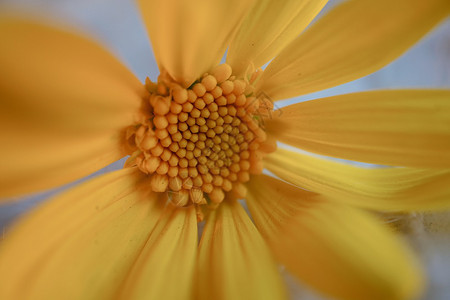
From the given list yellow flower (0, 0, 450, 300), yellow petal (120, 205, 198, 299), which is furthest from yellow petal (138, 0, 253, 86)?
yellow petal (120, 205, 198, 299)

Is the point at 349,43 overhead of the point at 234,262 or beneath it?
overhead

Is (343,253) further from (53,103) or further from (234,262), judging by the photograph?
(53,103)

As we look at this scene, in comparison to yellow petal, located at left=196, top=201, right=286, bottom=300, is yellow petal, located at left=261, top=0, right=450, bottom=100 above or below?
Result: above

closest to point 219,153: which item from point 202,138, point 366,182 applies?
point 202,138

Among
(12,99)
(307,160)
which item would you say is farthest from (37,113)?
(307,160)

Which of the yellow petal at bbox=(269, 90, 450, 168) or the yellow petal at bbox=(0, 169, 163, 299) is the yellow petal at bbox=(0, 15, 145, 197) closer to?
the yellow petal at bbox=(0, 169, 163, 299)

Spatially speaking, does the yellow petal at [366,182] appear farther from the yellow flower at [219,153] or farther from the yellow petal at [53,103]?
the yellow petal at [53,103]

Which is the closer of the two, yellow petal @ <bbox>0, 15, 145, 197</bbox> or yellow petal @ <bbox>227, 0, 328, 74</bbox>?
yellow petal @ <bbox>0, 15, 145, 197</bbox>
